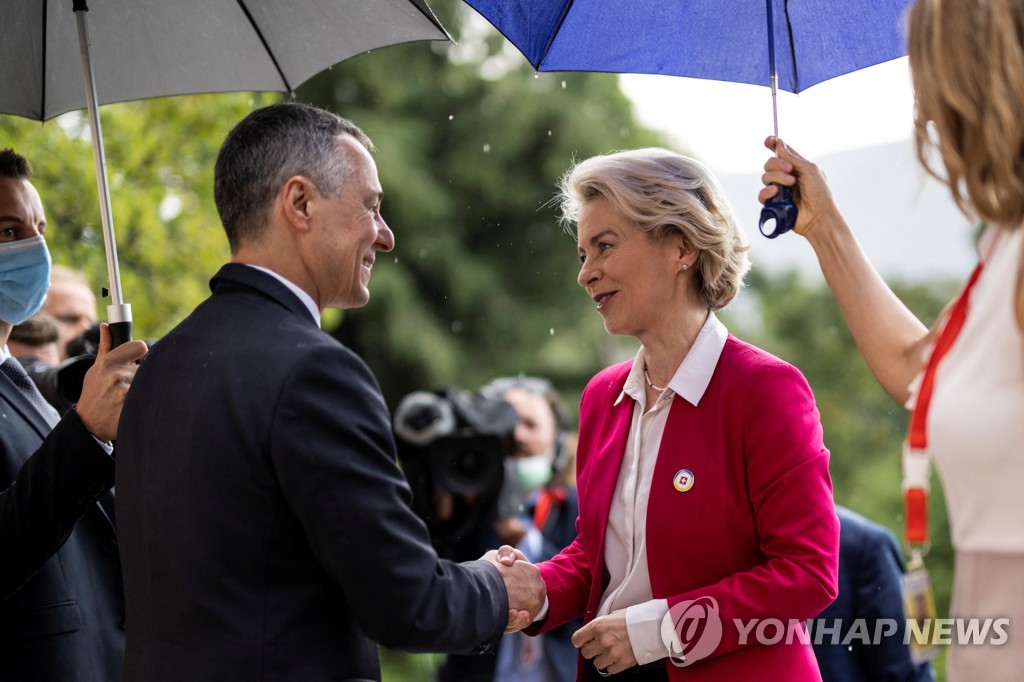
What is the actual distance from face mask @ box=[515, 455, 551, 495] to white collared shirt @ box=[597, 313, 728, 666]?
327 cm

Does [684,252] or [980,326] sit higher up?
[980,326]

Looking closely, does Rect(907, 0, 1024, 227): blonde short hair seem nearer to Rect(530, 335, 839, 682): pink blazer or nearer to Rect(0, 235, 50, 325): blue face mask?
Rect(530, 335, 839, 682): pink blazer

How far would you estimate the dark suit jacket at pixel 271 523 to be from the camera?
226 centimetres

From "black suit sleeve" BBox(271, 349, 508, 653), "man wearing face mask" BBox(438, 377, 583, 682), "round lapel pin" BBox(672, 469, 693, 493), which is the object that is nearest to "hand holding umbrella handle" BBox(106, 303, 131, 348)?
"black suit sleeve" BBox(271, 349, 508, 653)

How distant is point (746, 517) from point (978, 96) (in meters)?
1.22

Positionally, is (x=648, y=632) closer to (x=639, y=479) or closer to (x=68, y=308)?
(x=639, y=479)

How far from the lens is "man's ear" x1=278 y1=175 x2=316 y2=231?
2.52 metres

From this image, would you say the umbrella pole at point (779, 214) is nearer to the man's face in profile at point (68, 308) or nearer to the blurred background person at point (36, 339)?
the blurred background person at point (36, 339)

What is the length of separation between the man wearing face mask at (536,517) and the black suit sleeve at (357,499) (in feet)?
10.2

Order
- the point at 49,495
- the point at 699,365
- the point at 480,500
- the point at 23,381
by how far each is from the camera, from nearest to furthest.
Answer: the point at 49,495, the point at 699,365, the point at 23,381, the point at 480,500

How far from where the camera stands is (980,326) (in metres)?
2.03

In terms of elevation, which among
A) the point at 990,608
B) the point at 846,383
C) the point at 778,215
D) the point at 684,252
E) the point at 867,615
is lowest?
the point at 846,383

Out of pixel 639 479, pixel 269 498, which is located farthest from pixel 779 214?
pixel 269 498

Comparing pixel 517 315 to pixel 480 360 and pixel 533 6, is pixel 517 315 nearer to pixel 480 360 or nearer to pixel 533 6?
pixel 480 360
